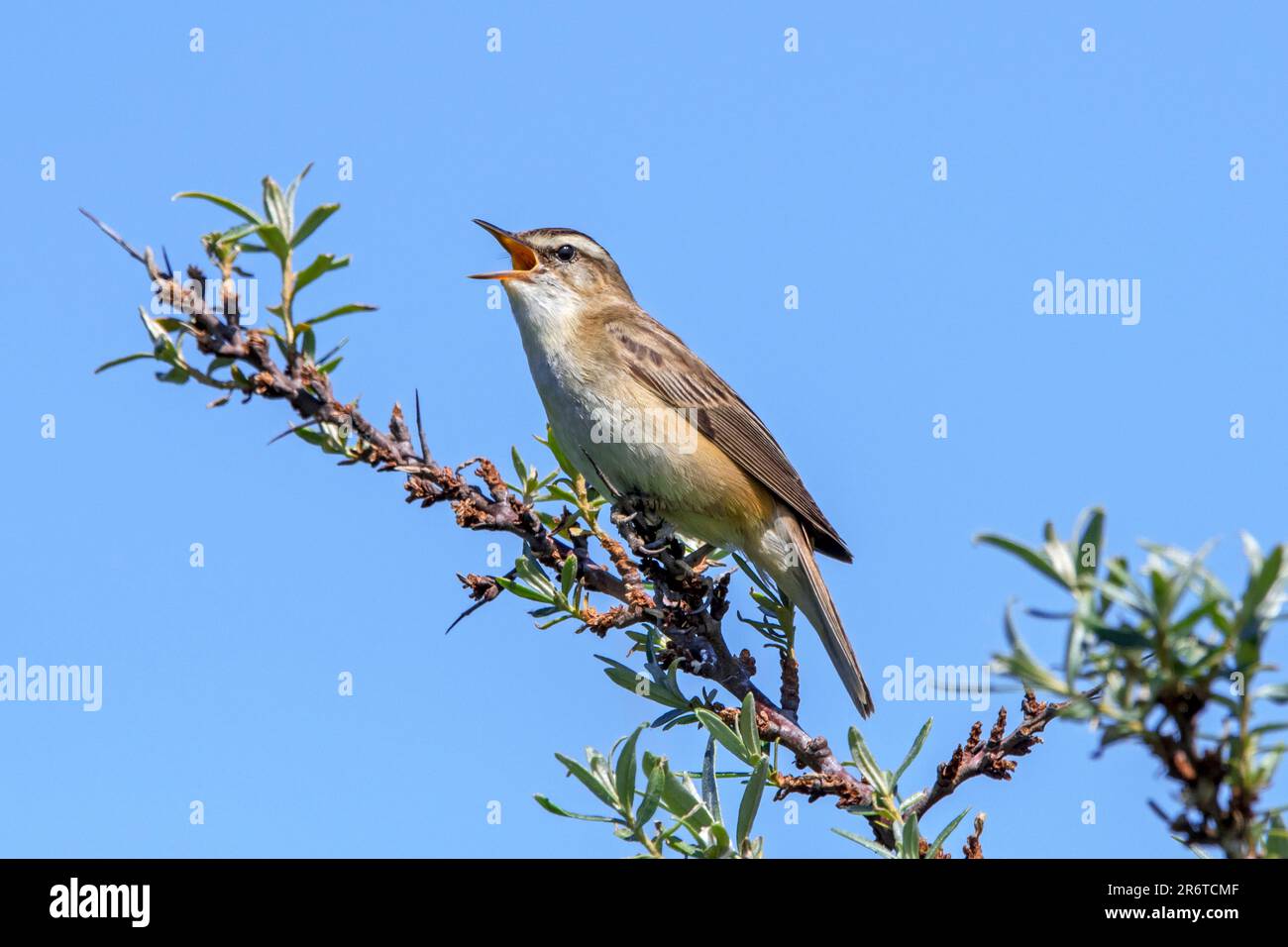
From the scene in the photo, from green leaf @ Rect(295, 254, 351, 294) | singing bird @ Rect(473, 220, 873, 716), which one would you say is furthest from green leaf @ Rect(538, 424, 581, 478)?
green leaf @ Rect(295, 254, 351, 294)

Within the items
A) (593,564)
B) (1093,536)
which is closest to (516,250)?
(593,564)

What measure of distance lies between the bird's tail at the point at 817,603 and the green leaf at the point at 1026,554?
4516 millimetres

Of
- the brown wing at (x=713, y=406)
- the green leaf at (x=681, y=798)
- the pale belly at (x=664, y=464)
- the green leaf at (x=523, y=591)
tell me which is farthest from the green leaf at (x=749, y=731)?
the brown wing at (x=713, y=406)

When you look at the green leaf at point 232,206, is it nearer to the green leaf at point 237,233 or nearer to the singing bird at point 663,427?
the green leaf at point 237,233

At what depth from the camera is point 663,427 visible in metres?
6.91

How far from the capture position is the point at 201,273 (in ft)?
11.0

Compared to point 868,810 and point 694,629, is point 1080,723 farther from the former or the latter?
point 694,629

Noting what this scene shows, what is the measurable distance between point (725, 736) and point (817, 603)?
335 centimetres

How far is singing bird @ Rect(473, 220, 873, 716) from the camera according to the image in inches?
257

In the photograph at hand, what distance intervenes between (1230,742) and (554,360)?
5.44m

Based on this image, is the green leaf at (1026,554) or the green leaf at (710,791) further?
the green leaf at (710,791)

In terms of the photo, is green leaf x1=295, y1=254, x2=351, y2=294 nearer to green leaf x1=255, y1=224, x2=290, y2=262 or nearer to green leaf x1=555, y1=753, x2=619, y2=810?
green leaf x1=255, y1=224, x2=290, y2=262

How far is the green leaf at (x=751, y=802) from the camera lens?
3.04 m

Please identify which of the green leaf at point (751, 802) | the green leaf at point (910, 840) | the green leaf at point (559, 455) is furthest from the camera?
the green leaf at point (559, 455)
